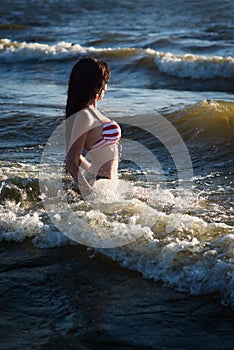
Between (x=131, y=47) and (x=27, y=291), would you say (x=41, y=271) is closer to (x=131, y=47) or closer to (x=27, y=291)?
(x=27, y=291)

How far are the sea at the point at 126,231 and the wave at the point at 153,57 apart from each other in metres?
1.84

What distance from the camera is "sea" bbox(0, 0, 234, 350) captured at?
4027 mm

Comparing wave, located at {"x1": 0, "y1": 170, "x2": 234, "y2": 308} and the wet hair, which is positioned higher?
the wet hair

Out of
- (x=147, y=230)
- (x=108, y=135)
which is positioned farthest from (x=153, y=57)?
(x=147, y=230)

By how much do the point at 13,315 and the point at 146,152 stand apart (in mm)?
4303

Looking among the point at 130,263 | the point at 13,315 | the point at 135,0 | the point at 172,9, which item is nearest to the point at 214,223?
the point at 130,263

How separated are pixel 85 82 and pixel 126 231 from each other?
1.23m

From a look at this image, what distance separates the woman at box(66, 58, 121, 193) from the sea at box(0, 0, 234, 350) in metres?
0.33

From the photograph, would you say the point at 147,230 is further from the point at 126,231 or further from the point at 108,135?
the point at 108,135

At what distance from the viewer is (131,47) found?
1748cm

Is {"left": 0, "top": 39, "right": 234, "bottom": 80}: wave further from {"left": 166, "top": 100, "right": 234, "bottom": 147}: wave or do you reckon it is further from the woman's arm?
the woman's arm

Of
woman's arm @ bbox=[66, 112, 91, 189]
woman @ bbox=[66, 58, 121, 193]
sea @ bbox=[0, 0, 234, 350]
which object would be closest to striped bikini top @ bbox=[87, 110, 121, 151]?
woman @ bbox=[66, 58, 121, 193]

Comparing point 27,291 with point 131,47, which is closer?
point 27,291

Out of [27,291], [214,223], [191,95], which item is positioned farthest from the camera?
[191,95]
